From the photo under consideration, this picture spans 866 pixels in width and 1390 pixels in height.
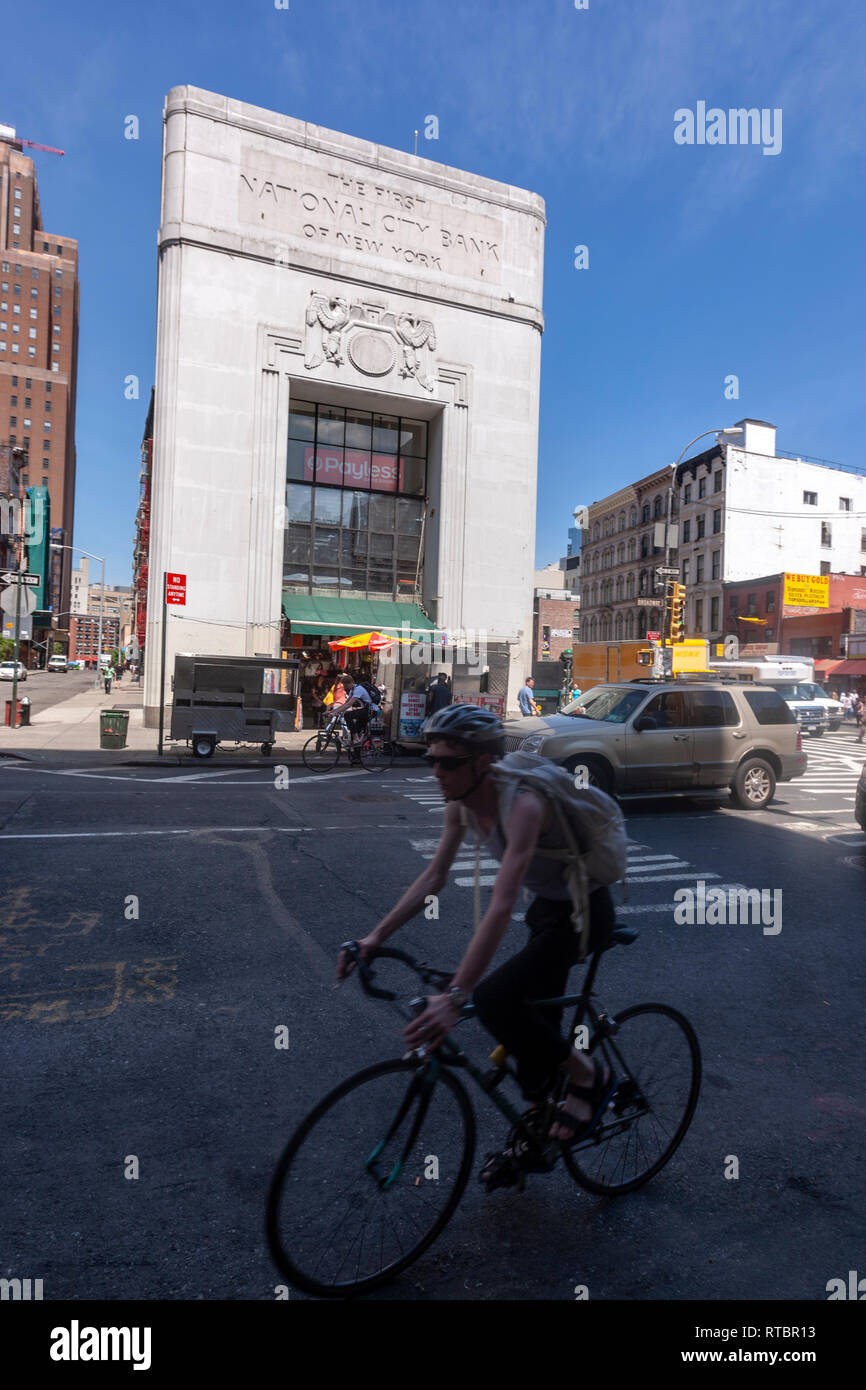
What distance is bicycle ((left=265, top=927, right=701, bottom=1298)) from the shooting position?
2.55 m

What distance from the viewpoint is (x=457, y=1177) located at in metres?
2.88

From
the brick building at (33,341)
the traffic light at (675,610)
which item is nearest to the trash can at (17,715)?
the traffic light at (675,610)

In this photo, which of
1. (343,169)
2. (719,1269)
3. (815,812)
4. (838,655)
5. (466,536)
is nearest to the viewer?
(719,1269)

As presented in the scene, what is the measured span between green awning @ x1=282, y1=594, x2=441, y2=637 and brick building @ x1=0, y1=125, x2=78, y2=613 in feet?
412

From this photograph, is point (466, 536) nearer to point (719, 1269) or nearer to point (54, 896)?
point (54, 896)

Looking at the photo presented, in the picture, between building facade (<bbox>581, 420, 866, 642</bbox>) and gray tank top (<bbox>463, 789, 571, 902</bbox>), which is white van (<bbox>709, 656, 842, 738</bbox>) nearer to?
building facade (<bbox>581, 420, 866, 642</bbox>)

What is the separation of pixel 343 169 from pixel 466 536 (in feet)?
41.3

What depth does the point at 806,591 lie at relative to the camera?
50906mm

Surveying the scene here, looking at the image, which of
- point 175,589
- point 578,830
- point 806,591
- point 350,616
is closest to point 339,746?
point 175,589

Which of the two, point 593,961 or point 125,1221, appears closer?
point 125,1221

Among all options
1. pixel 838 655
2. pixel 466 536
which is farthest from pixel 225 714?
pixel 838 655

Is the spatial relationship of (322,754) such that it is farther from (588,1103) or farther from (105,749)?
Answer: (588,1103)

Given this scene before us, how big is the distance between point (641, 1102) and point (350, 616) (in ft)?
83.7

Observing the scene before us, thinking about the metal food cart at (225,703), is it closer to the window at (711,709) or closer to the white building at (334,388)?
the white building at (334,388)
